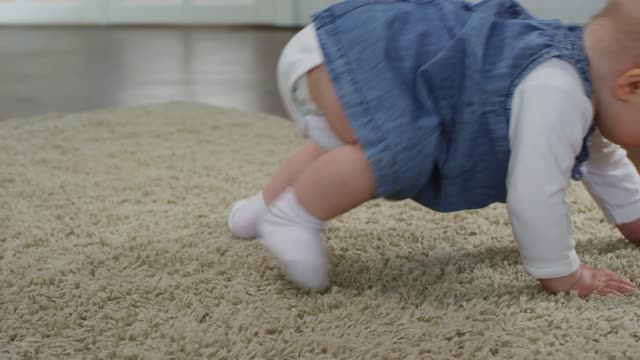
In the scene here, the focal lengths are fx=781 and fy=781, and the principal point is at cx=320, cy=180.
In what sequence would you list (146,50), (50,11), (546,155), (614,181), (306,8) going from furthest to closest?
(50,11) < (306,8) < (146,50) < (614,181) < (546,155)

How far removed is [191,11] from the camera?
4.59 metres

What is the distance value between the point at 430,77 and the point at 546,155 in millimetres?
124

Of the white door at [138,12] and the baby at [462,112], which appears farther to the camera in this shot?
the white door at [138,12]

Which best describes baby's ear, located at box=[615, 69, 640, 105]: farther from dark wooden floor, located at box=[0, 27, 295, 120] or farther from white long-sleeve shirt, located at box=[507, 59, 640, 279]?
dark wooden floor, located at box=[0, 27, 295, 120]

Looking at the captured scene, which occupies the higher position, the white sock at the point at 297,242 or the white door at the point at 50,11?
the white sock at the point at 297,242

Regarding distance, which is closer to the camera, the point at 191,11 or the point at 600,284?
the point at 600,284

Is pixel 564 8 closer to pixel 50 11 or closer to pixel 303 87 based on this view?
pixel 303 87

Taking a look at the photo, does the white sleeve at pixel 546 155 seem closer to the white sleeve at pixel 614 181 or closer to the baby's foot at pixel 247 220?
the white sleeve at pixel 614 181

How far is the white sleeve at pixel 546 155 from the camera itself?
0.67 meters

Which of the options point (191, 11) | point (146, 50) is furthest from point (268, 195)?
point (191, 11)

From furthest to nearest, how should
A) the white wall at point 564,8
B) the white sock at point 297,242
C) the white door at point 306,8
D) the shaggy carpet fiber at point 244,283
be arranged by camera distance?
the white door at point 306,8 < the white wall at point 564,8 < the white sock at point 297,242 < the shaggy carpet fiber at point 244,283

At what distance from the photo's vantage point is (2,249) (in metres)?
0.85

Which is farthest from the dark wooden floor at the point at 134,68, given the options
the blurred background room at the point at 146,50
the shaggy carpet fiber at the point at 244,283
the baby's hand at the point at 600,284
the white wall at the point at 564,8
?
the baby's hand at the point at 600,284

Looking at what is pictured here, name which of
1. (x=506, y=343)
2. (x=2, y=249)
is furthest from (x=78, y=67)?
(x=506, y=343)
